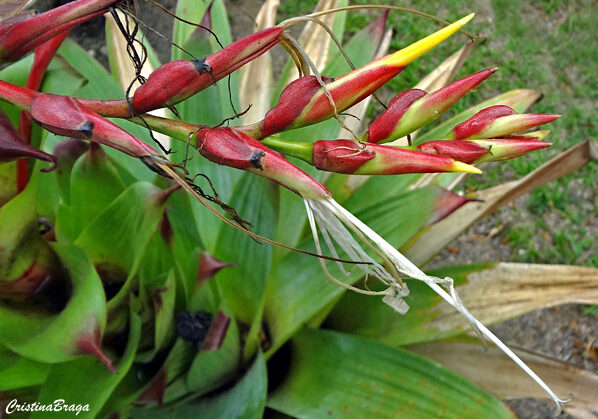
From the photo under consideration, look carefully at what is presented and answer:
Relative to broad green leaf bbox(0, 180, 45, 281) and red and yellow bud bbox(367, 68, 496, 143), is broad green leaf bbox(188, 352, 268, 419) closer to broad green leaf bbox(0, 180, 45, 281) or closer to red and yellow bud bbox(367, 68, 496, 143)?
broad green leaf bbox(0, 180, 45, 281)

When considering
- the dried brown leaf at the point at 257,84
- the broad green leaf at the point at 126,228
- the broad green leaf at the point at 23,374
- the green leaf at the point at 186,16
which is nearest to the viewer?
the broad green leaf at the point at 126,228

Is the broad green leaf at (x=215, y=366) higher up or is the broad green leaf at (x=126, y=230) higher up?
the broad green leaf at (x=126, y=230)

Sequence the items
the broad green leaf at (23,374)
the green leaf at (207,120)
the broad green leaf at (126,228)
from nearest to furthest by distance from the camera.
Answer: the broad green leaf at (126,228)
the broad green leaf at (23,374)
the green leaf at (207,120)

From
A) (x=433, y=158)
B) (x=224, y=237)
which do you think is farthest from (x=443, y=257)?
(x=433, y=158)

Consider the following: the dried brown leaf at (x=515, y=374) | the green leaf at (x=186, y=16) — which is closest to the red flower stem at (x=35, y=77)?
the green leaf at (x=186, y=16)

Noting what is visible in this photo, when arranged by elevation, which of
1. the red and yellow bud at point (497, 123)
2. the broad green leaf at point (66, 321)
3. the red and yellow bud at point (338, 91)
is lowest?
the broad green leaf at point (66, 321)

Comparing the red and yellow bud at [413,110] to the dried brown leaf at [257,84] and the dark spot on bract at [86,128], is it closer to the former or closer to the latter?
the dark spot on bract at [86,128]

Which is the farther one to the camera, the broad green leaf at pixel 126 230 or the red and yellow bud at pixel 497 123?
the broad green leaf at pixel 126 230
